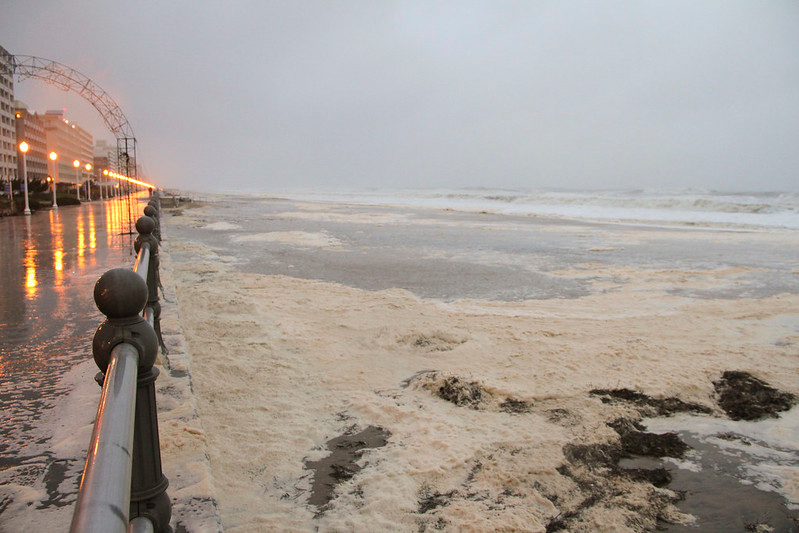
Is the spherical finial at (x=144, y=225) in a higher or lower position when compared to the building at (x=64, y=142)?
lower

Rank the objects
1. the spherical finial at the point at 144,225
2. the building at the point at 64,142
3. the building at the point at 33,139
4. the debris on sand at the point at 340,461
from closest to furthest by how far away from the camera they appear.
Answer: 1. the debris on sand at the point at 340,461
2. the spherical finial at the point at 144,225
3. the building at the point at 33,139
4. the building at the point at 64,142

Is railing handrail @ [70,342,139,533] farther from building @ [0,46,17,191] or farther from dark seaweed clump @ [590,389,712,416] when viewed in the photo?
building @ [0,46,17,191]

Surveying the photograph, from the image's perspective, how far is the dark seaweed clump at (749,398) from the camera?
4.22m

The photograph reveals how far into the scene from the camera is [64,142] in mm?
134125

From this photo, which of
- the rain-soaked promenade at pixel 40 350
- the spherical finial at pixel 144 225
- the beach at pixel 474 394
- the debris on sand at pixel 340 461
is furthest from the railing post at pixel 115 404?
the spherical finial at pixel 144 225

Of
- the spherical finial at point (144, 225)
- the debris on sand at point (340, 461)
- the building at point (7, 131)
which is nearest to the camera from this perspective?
the debris on sand at point (340, 461)

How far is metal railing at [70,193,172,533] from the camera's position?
0.91 metres

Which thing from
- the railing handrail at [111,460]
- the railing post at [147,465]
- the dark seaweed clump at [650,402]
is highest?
the railing handrail at [111,460]

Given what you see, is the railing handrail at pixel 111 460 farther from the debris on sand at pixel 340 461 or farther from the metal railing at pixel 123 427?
the debris on sand at pixel 340 461

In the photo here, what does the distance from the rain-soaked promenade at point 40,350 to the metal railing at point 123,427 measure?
43.5 inches

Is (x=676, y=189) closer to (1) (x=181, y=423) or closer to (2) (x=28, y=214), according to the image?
(2) (x=28, y=214)

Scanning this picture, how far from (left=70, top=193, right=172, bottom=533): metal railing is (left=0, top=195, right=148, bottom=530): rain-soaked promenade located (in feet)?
3.63

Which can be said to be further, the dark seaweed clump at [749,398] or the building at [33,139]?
the building at [33,139]

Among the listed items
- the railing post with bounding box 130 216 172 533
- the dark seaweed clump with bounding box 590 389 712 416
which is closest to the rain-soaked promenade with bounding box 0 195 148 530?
the railing post with bounding box 130 216 172 533
